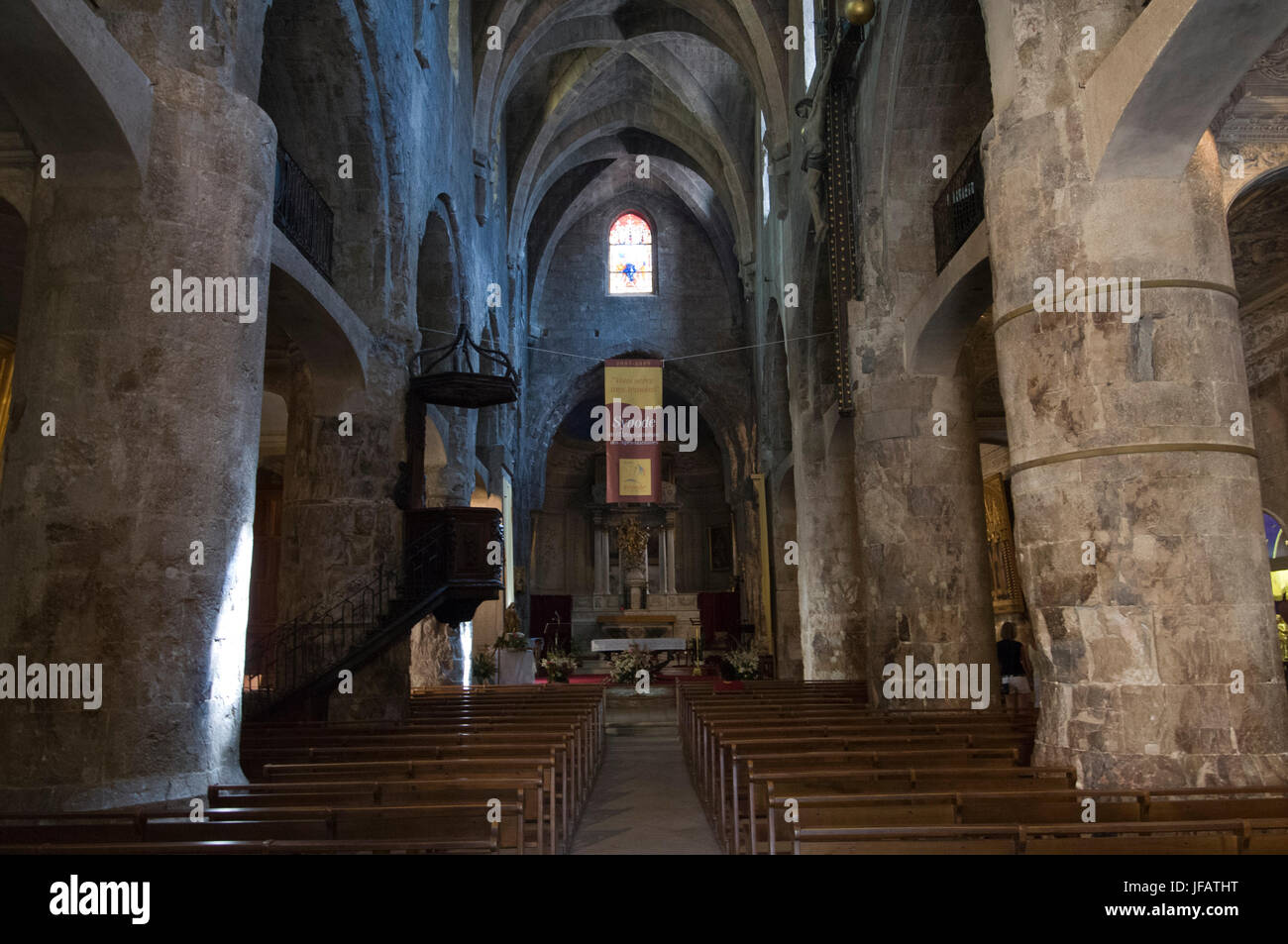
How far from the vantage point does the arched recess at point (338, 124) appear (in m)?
10.5

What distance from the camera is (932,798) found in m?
4.40

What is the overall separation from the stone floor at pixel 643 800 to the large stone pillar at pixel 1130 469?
281 centimetres

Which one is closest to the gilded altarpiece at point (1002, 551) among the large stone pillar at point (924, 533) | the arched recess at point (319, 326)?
the large stone pillar at point (924, 533)

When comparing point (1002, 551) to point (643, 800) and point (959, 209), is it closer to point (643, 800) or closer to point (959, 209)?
point (959, 209)

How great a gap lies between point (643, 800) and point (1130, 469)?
5352mm

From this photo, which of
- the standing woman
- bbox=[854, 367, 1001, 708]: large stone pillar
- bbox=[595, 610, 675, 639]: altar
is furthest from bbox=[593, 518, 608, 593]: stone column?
bbox=[854, 367, 1001, 708]: large stone pillar

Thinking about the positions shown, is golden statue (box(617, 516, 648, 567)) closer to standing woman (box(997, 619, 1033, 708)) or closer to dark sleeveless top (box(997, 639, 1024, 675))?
standing woman (box(997, 619, 1033, 708))

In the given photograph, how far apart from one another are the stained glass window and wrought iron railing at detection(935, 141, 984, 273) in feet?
66.7

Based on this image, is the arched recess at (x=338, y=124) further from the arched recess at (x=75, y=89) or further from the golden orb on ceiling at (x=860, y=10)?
the golden orb on ceiling at (x=860, y=10)
